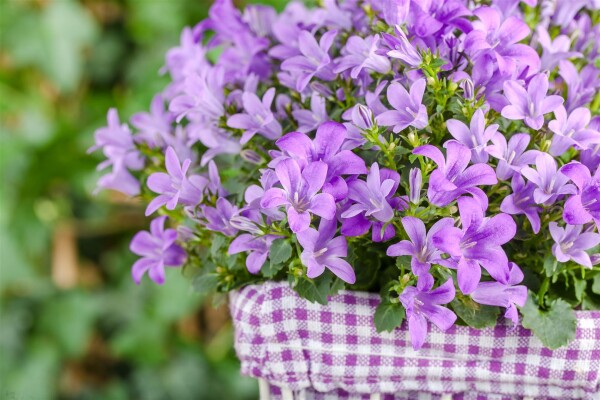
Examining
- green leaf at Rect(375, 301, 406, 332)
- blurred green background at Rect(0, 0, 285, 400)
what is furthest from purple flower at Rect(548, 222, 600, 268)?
blurred green background at Rect(0, 0, 285, 400)

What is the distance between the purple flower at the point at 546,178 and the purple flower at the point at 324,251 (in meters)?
0.12

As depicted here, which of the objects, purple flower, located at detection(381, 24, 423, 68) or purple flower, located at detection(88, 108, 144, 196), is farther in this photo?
purple flower, located at detection(88, 108, 144, 196)

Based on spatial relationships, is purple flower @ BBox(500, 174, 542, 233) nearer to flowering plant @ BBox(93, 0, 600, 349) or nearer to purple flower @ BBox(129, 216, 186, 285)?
flowering plant @ BBox(93, 0, 600, 349)

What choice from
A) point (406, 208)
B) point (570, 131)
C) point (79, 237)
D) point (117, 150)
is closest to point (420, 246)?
point (406, 208)

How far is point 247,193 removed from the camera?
497mm

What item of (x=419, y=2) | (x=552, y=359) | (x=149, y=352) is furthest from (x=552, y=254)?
(x=149, y=352)

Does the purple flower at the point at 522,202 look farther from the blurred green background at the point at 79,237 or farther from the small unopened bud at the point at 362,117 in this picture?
the blurred green background at the point at 79,237

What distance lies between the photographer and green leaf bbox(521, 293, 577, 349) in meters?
0.48

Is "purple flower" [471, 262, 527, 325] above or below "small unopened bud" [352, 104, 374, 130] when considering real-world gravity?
below

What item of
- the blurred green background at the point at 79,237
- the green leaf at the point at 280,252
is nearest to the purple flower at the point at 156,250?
the green leaf at the point at 280,252

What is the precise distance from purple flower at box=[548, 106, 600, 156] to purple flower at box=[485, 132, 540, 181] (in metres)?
0.02

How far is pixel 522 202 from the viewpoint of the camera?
1.60 ft

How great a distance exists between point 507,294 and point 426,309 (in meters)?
0.05

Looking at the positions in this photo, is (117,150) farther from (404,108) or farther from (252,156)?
(404,108)
